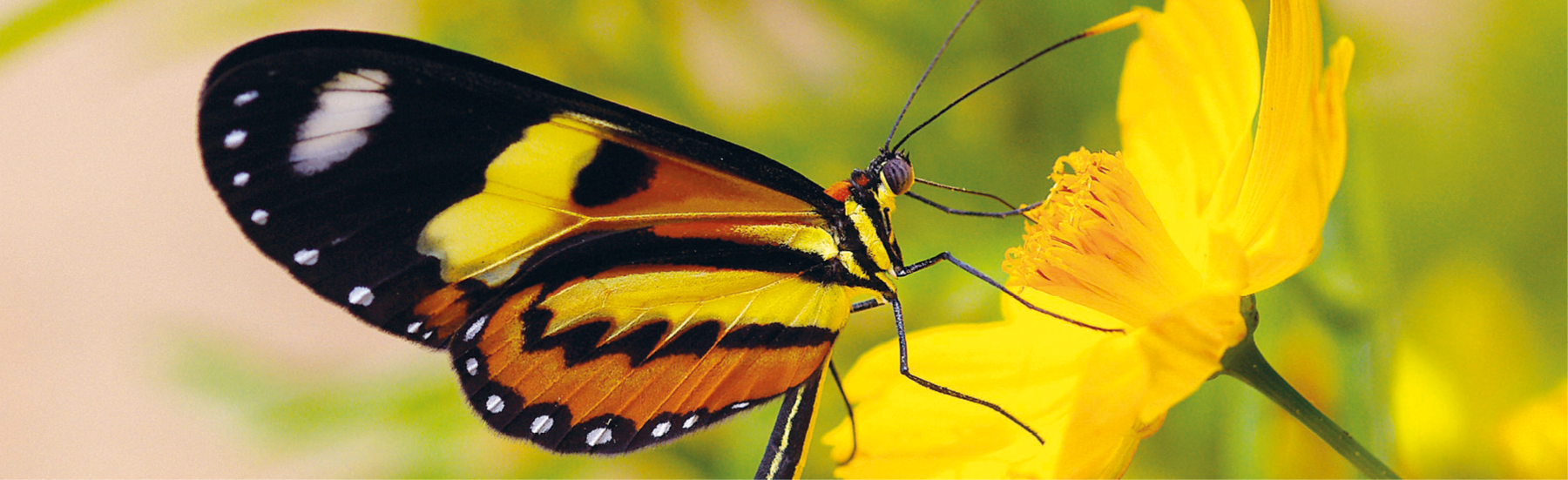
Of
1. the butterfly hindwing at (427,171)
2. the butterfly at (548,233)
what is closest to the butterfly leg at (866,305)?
the butterfly at (548,233)

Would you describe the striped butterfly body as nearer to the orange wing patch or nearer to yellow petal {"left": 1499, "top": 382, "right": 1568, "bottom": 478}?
the orange wing patch

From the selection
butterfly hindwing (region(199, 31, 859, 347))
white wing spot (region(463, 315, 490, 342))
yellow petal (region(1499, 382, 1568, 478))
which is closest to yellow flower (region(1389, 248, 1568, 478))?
yellow petal (region(1499, 382, 1568, 478))

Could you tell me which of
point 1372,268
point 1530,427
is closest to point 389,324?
point 1372,268

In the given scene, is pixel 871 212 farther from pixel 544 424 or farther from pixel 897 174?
pixel 544 424

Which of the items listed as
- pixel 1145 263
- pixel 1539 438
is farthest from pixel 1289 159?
pixel 1539 438

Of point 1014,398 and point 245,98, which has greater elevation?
point 245,98

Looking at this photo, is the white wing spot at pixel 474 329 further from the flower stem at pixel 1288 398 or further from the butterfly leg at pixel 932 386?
the flower stem at pixel 1288 398

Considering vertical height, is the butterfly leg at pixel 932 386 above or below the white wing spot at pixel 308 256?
below
